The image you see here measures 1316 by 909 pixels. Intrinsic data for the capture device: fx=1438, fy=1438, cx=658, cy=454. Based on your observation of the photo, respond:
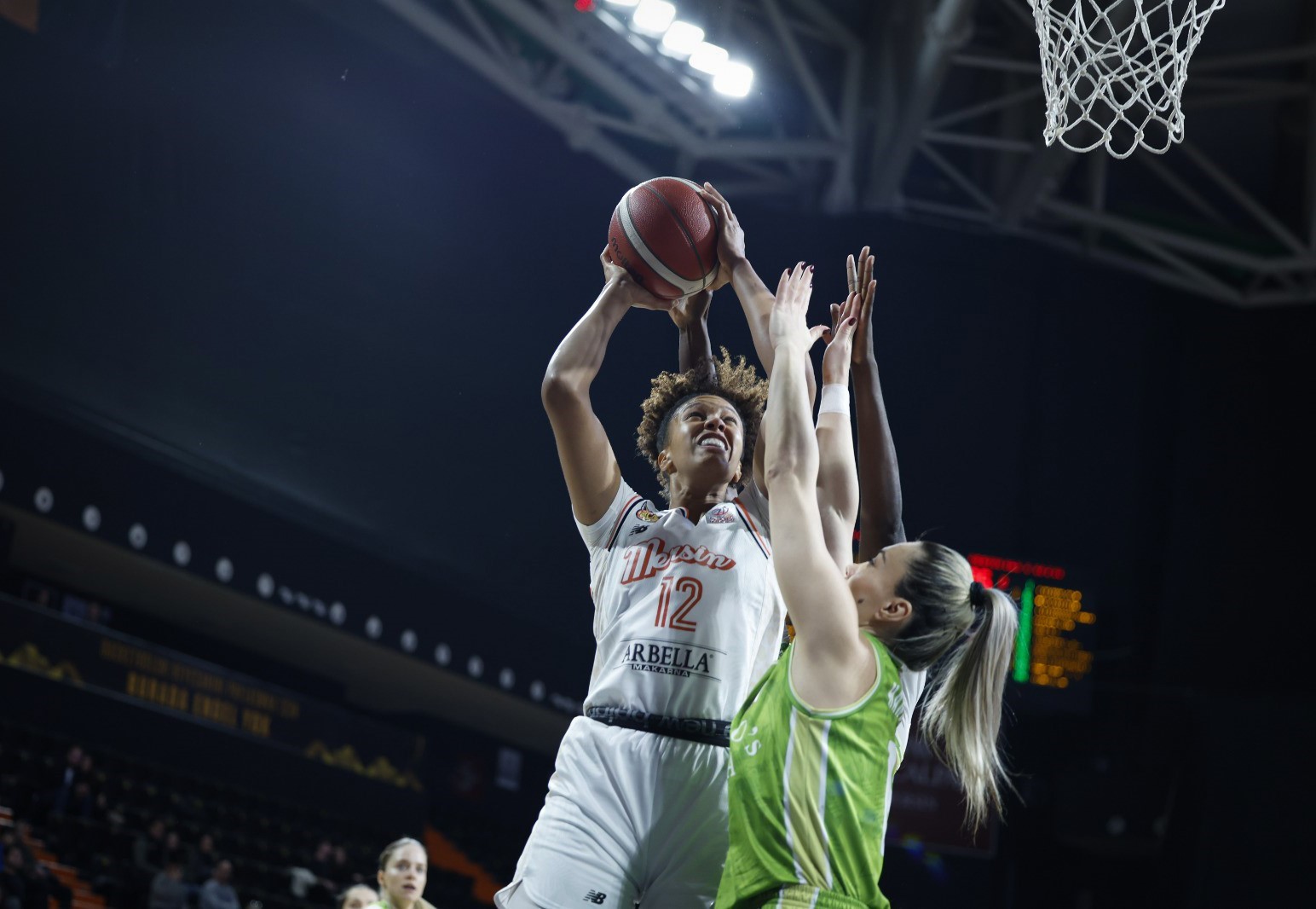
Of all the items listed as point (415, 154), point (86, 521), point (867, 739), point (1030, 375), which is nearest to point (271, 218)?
point (415, 154)

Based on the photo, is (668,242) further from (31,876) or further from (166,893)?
(166,893)

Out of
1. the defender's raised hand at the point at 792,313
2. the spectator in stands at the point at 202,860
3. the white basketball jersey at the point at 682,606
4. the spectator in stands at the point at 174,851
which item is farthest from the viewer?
the spectator in stands at the point at 202,860

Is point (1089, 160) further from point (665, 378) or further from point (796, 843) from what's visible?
point (796, 843)

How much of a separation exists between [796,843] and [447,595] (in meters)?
10.1

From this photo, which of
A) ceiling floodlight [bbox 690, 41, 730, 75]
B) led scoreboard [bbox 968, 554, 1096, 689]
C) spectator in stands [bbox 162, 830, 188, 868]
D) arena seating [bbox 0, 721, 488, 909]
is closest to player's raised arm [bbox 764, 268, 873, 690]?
arena seating [bbox 0, 721, 488, 909]

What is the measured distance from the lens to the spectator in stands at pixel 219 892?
9.57 meters

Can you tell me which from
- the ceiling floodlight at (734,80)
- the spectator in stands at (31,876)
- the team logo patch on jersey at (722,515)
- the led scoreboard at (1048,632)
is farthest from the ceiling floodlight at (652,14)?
the team logo patch on jersey at (722,515)

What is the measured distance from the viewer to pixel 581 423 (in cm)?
346

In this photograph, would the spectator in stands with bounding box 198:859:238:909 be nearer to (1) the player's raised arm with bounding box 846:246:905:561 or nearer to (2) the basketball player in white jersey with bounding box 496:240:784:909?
(2) the basketball player in white jersey with bounding box 496:240:784:909

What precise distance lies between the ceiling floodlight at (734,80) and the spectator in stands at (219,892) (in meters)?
6.97

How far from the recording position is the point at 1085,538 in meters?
13.6

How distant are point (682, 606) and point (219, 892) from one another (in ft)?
24.6

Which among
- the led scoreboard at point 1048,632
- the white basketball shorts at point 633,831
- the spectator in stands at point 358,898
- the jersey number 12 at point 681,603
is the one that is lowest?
the spectator in stands at point 358,898

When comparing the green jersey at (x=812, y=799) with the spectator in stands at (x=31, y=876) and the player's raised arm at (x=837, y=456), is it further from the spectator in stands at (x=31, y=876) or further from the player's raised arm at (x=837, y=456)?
the spectator in stands at (x=31, y=876)
